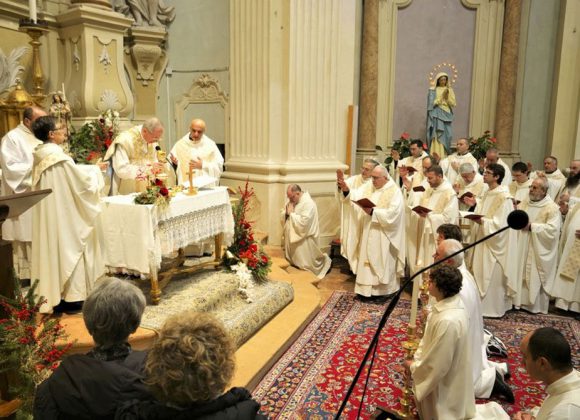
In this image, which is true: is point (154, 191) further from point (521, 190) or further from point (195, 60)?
point (195, 60)

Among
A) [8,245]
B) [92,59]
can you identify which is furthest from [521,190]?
[8,245]

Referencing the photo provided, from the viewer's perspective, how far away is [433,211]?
21.0 ft

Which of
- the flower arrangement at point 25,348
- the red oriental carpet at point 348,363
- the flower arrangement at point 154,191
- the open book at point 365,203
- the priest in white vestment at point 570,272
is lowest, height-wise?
the red oriental carpet at point 348,363

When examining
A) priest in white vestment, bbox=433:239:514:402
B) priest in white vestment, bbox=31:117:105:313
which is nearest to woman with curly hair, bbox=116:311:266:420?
priest in white vestment, bbox=433:239:514:402

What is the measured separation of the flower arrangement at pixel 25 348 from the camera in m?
2.69

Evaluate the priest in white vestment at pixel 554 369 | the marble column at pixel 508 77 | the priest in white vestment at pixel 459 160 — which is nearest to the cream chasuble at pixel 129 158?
the priest in white vestment at pixel 554 369

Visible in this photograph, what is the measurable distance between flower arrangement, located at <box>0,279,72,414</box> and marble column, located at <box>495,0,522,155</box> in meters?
10.6

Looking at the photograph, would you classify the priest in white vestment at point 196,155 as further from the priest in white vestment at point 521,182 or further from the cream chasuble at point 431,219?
the priest in white vestment at point 521,182

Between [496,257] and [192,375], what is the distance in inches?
Answer: 211

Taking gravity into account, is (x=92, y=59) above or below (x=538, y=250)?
above

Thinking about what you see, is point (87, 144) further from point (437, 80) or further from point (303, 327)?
point (437, 80)

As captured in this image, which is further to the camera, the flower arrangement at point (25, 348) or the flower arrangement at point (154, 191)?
the flower arrangement at point (154, 191)

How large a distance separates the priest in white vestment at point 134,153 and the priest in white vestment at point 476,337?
289 centimetres

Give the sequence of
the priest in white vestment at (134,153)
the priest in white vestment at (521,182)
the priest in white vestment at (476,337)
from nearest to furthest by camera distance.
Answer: the priest in white vestment at (476,337), the priest in white vestment at (134,153), the priest in white vestment at (521,182)
